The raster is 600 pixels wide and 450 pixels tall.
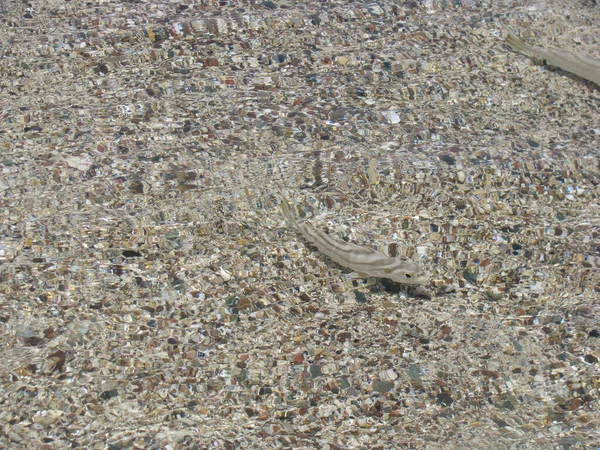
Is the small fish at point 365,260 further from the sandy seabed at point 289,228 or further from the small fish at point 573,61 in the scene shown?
the small fish at point 573,61

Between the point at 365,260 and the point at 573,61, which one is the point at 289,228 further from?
the point at 573,61

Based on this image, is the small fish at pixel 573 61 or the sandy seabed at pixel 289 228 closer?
the sandy seabed at pixel 289 228

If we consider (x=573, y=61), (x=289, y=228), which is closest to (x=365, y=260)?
(x=289, y=228)

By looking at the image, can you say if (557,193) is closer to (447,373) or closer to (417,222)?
(417,222)

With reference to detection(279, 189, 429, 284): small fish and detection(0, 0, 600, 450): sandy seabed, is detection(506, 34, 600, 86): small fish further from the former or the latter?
detection(279, 189, 429, 284): small fish

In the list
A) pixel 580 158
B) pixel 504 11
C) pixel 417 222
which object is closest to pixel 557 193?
pixel 580 158

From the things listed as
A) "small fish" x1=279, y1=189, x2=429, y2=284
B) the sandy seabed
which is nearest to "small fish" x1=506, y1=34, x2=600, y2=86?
the sandy seabed

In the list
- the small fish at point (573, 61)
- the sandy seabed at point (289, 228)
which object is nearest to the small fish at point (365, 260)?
the sandy seabed at point (289, 228)
